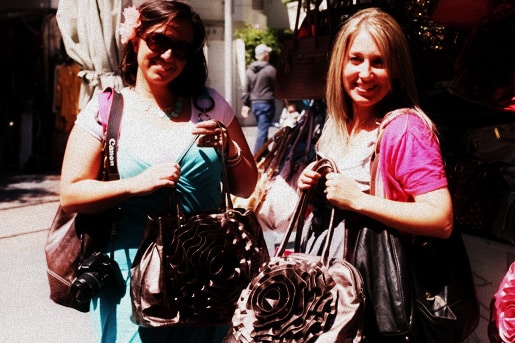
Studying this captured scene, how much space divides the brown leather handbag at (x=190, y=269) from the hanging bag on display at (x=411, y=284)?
0.49 meters

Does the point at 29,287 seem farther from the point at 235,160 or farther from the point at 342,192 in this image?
the point at 342,192

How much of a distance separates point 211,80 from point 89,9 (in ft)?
50.4

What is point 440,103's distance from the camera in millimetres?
3615

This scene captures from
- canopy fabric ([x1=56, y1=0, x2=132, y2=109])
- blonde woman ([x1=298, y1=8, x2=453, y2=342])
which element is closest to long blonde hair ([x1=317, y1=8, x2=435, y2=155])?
blonde woman ([x1=298, y1=8, x2=453, y2=342])

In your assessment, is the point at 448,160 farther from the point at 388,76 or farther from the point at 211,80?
the point at 211,80

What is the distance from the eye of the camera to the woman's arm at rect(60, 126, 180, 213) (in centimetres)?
234

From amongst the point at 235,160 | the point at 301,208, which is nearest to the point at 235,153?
the point at 235,160

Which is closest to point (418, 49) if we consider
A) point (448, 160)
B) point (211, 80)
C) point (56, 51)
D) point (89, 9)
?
point (448, 160)

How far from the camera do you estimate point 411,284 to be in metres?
2.00

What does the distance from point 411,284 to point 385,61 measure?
0.76 m

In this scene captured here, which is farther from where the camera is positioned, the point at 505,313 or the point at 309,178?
the point at 505,313

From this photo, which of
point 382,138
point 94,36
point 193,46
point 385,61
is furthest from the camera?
point 94,36

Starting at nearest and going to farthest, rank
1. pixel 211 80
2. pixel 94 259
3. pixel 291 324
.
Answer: pixel 291 324
pixel 94 259
pixel 211 80

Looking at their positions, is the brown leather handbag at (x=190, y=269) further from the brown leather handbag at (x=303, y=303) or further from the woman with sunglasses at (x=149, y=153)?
the brown leather handbag at (x=303, y=303)
